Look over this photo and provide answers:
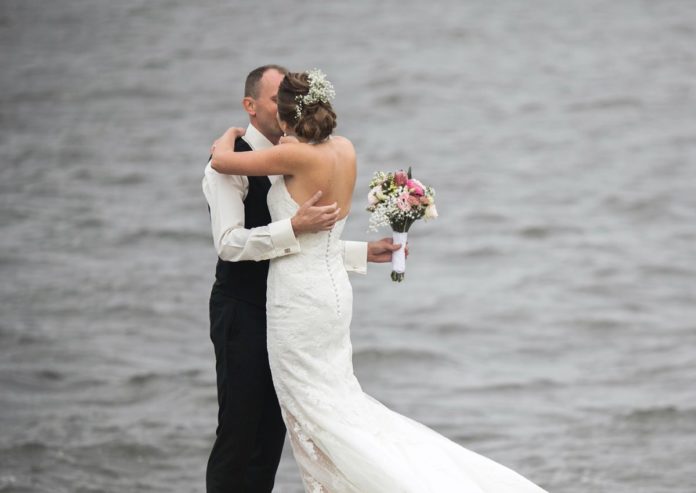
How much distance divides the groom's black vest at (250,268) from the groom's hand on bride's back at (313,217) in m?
0.29

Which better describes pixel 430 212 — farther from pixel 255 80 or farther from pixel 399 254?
pixel 255 80

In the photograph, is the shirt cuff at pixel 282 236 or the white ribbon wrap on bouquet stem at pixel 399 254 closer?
the shirt cuff at pixel 282 236

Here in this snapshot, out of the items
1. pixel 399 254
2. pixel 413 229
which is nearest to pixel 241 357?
pixel 399 254

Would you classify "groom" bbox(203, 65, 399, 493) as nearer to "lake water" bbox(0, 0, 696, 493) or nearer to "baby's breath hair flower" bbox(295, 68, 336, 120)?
"baby's breath hair flower" bbox(295, 68, 336, 120)

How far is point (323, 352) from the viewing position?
4473 mm

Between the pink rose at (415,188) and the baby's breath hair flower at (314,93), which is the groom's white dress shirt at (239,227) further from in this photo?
the pink rose at (415,188)

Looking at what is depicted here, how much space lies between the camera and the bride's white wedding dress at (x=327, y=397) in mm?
4320

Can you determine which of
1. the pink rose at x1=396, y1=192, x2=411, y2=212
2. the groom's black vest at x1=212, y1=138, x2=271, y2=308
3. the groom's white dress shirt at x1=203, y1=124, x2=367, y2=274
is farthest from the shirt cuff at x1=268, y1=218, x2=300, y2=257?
the pink rose at x1=396, y1=192, x2=411, y2=212

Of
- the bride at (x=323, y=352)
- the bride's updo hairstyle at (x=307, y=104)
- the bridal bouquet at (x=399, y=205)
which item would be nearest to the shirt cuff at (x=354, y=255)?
the bridal bouquet at (x=399, y=205)

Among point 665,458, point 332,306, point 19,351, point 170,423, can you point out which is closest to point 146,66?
point 19,351

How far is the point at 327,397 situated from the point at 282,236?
64 centimetres

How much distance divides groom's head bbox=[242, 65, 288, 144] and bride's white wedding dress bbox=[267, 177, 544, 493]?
26 centimetres

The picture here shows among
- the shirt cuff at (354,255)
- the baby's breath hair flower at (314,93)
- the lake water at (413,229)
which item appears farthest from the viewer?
the lake water at (413,229)

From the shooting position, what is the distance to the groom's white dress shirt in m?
4.37
